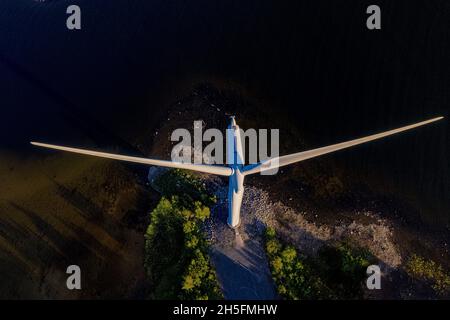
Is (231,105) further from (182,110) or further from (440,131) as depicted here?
(440,131)

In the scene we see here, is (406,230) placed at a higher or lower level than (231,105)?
lower

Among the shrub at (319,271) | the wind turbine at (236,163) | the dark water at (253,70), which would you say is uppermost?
the dark water at (253,70)

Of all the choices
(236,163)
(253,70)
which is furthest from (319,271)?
(253,70)

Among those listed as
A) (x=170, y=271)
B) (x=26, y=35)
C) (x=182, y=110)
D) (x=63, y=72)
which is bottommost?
(x=170, y=271)

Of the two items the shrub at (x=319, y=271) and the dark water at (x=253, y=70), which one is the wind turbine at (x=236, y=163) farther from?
the dark water at (x=253, y=70)

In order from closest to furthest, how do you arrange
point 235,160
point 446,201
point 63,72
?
point 235,160 < point 446,201 < point 63,72

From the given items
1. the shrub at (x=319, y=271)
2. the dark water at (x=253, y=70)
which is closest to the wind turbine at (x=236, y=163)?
the shrub at (x=319, y=271)

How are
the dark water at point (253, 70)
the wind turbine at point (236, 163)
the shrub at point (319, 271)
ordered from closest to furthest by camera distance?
the wind turbine at point (236, 163)
the shrub at point (319, 271)
the dark water at point (253, 70)

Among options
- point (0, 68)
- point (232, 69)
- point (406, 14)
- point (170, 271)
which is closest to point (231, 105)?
point (232, 69)
